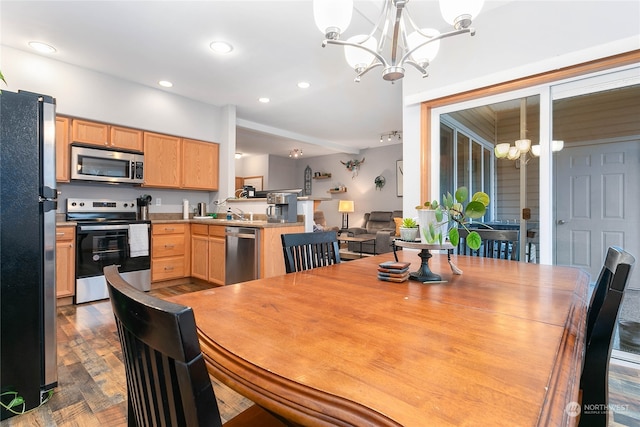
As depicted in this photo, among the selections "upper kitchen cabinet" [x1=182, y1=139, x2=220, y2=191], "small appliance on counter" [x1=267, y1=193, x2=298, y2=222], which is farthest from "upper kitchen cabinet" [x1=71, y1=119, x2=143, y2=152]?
"small appliance on counter" [x1=267, y1=193, x2=298, y2=222]

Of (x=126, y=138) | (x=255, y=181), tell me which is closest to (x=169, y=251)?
(x=126, y=138)

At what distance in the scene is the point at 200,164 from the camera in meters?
4.52

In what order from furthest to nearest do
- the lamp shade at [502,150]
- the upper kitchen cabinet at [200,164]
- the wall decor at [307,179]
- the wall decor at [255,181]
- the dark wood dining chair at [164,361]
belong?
1. the wall decor at [307,179]
2. the wall decor at [255,181]
3. the upper kitchen cabinet at [200,164]
4. the lamp shade at [502,150]
5. the dark wood dining chair at [164,361]

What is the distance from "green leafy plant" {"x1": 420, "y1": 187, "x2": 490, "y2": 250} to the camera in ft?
4.04

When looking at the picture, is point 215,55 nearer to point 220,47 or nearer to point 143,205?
point 220,47

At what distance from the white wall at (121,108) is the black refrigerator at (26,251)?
222cm

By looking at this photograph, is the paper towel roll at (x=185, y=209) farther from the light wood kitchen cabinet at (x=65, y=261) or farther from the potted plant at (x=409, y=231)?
the potted plant at (x=409, y=231)

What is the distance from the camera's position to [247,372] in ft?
1.89

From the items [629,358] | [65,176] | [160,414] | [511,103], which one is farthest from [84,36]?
[629,358]

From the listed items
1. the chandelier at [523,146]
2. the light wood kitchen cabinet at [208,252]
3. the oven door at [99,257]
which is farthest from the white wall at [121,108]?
the chandelier at [523,146]

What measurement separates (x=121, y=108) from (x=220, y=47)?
1.66 meters

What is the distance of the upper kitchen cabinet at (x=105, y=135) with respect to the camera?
3.47m

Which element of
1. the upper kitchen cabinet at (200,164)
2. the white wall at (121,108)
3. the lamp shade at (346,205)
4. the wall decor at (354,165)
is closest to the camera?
the white wall at (121,108)

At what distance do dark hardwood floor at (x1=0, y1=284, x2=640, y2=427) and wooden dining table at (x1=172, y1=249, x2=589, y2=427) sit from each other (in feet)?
3.16
